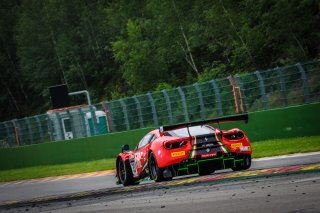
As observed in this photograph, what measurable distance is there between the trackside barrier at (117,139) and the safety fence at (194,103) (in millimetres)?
313

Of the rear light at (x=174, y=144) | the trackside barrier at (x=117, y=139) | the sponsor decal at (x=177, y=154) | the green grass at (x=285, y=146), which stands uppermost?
the rear light at (x=174, y=144)

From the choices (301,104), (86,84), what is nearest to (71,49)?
(86,84)

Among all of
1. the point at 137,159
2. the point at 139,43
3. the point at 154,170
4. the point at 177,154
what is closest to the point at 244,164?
the point at 177,154

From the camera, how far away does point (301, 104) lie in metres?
22.4

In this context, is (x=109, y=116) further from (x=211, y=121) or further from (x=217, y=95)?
(x=211, y=121)

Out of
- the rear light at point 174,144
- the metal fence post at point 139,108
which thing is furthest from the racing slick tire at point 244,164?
the metal fence post at point 139,108

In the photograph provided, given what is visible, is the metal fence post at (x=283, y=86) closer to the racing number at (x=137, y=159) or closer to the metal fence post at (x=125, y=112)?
the metal fence post at (x=125, y=112)

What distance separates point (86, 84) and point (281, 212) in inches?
2416

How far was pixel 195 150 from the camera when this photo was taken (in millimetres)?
14062

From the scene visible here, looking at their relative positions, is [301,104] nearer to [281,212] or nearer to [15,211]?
[15,211]

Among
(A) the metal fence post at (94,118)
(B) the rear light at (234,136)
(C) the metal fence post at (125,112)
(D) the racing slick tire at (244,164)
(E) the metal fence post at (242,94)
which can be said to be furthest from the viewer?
(A) the metal fence post at (94,118)

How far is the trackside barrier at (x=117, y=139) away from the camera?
22.3 metres

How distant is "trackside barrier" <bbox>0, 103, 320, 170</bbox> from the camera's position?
73.1 feet

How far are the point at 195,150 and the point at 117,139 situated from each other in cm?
1571
